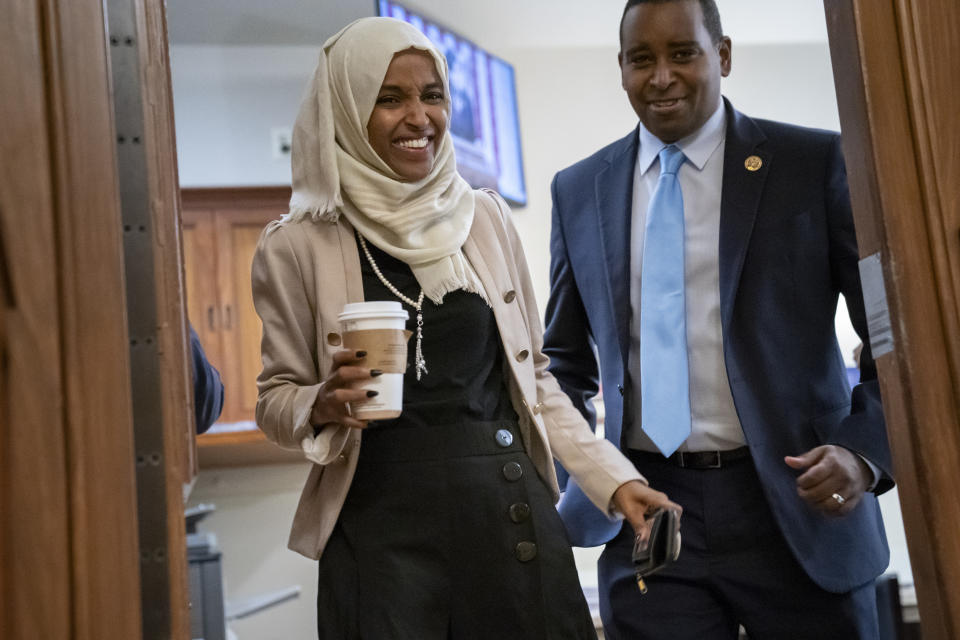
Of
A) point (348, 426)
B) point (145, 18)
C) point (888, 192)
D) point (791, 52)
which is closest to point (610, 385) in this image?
point (348, 426)

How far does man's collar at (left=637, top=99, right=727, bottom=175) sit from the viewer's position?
237 centimetres

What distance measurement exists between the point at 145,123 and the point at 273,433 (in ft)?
2.07

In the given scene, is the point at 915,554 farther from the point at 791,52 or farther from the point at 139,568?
the point at 791,52

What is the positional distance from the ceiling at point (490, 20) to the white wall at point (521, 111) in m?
0.08

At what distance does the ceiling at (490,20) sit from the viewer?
658 centimetres

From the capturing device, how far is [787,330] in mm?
2211

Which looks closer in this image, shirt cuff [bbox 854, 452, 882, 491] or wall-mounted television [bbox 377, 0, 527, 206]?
shirt cuff [bbox 854, 452, 882, 491]

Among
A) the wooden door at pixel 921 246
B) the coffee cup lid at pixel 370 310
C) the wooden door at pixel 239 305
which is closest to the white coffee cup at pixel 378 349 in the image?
the coffee cup lid at pixel 370 310

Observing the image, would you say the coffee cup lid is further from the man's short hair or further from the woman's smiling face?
the man's short hair

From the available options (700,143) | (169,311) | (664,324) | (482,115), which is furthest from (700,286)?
(482,115)

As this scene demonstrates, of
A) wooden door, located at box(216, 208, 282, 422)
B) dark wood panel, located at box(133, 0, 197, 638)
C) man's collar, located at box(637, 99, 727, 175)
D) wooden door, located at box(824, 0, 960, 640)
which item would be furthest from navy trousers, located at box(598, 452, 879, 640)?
wooden door, located at box(216, 208, 282, 422)

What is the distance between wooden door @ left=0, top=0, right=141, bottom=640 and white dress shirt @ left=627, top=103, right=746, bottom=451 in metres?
1.30

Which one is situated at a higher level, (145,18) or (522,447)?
(145,18)

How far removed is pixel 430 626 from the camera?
169 cm
